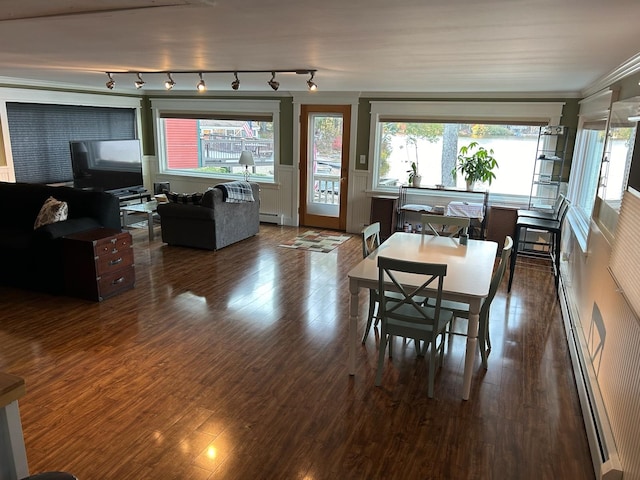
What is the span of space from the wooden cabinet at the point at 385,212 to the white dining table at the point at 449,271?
2846 millimetres

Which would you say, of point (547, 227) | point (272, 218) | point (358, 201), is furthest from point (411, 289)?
point (272, 218)

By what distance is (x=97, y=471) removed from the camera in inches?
90.6

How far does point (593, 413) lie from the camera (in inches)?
102

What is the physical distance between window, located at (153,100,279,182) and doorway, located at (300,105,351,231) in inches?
23.0

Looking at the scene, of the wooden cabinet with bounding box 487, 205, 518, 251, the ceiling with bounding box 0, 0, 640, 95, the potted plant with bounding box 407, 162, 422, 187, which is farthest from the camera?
the potted plant with bounding box 407, 162, 422, 187

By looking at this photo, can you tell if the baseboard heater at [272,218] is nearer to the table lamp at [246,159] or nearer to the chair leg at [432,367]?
the table lamp at [246,159]

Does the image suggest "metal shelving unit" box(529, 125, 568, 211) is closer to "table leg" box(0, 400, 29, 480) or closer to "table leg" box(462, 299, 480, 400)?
"table leg" box(462, 299, 480, 400)

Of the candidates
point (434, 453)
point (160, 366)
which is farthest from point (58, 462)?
point (434, 453)

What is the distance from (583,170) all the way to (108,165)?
682 cm

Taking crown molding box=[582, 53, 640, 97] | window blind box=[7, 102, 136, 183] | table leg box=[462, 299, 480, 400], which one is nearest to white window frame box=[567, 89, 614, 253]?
crown molding box=[582, 53, 640, 97]

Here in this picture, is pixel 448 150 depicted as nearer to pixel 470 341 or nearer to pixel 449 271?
pixel 449 271

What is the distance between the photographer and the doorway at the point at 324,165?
24.6 ft

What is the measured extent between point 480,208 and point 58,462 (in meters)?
5.66

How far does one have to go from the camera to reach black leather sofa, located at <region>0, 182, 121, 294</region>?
4.50 metres
